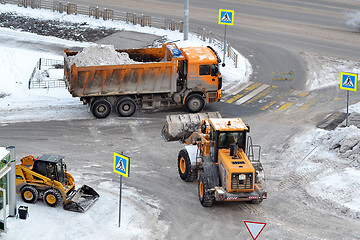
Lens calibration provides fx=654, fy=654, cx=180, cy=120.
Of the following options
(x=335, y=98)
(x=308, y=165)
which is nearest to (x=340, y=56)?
(x=335, y=98)

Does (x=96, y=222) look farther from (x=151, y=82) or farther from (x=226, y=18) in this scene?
(x=226, y=18)

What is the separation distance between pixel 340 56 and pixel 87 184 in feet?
76.7

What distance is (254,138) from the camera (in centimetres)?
3042

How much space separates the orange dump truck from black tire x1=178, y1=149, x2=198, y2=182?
7.16m

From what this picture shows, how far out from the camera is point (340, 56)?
42594 millimetres

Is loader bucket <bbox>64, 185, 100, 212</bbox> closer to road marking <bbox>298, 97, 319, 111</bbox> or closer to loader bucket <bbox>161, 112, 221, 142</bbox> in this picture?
loader bucket <bbox>161, 112, 221, 142</bbox>

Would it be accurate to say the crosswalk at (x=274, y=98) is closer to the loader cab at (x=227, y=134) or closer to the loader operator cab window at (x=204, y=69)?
the loader operator cab window at (x=204, y=69)

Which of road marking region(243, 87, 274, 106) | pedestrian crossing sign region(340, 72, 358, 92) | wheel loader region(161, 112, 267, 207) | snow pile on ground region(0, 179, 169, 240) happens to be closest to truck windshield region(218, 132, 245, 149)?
wheel loader region(161, 112, 267, 207)

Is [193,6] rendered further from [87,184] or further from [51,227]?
[51,227]

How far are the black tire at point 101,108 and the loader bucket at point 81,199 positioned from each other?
8781 mm

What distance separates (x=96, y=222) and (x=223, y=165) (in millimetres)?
4793

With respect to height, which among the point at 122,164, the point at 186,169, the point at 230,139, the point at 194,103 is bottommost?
the point at 186,169

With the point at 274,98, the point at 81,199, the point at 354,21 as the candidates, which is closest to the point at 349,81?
the point at 274,98

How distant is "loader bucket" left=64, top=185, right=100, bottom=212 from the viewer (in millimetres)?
22625
